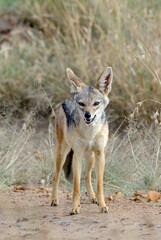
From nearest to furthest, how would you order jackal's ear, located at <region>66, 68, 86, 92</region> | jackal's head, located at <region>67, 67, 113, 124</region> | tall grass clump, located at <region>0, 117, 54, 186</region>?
jackal's head, located at <region>67, 67, 113, 124</region>
jackal's ear, located at <region>66, 68, 86, 92</region>
tall grass clump, located at <region>0, 117, 54, 186</region>

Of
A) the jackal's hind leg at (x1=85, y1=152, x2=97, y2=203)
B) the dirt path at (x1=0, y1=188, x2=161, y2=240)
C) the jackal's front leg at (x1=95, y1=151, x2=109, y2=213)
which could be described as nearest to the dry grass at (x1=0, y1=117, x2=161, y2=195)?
the jackal's hind leg at (x1=85, y1=152, x2=97, y2=203)

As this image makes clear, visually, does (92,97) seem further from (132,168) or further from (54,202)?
(132,168)

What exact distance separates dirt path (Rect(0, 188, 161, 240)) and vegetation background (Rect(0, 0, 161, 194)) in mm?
917

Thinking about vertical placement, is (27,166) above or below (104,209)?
above

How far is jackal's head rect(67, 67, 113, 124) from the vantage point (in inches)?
207

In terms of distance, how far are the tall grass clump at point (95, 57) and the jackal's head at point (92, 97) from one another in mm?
2398

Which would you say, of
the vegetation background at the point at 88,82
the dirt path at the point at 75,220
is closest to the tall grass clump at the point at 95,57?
the vegetation background at the point at 88,82

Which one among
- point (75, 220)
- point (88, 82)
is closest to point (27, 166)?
point (88, 82)

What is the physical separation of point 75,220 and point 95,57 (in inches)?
185

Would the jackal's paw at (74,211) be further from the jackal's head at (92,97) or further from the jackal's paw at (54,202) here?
the jackal's head at (92,97)

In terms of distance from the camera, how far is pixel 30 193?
6379 millimetres

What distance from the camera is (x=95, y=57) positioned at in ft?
30.2

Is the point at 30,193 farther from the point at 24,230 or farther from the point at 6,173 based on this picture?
the point at 24,230

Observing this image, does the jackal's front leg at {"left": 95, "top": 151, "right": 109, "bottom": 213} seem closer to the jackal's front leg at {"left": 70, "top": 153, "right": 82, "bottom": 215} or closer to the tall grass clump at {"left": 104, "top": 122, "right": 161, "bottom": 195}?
the jackal's front leg at {"left": 70, "top": 153, "right": 82, "bottom": 215}
